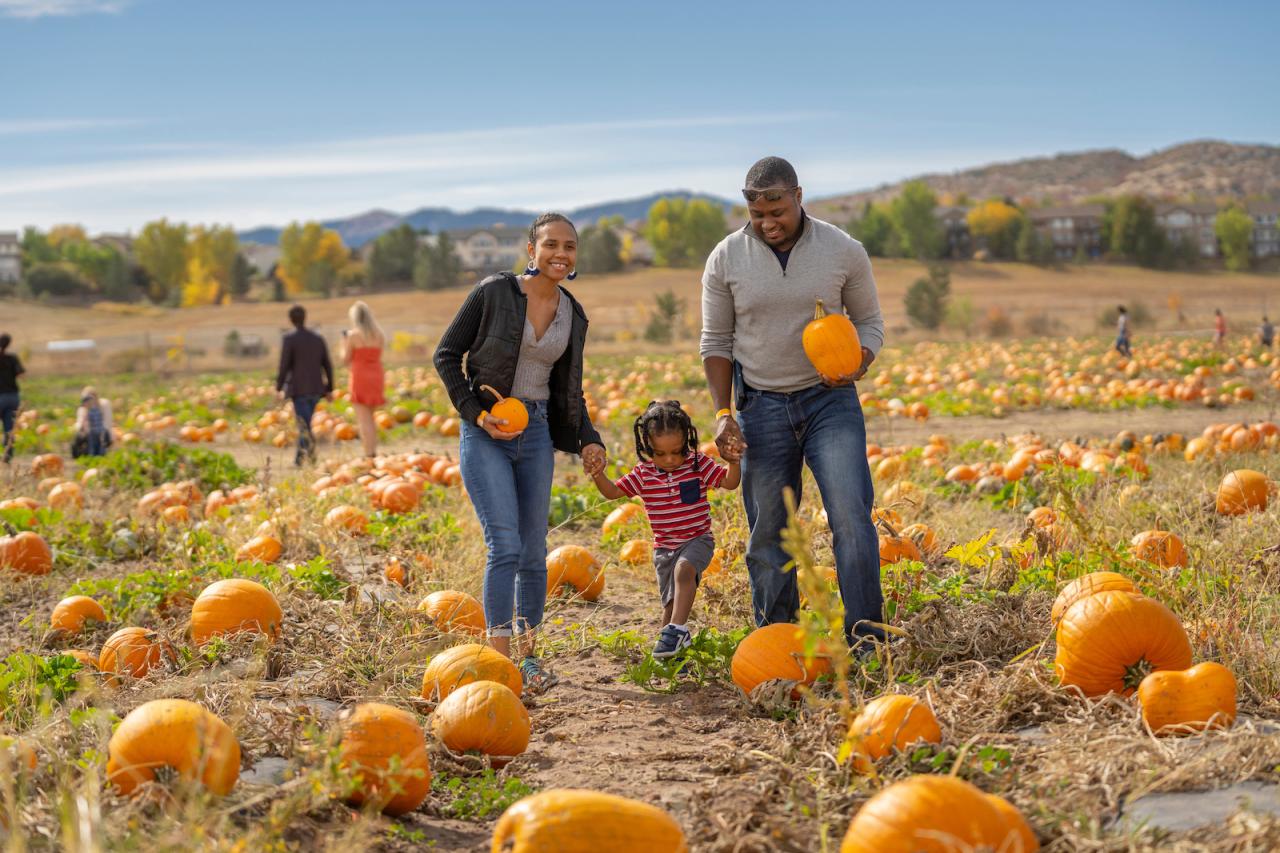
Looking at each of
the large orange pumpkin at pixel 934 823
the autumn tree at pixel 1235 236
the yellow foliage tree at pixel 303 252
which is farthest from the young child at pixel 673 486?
the yellow foliage tree at pixel 303 252

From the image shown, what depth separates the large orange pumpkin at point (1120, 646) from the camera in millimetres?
4016

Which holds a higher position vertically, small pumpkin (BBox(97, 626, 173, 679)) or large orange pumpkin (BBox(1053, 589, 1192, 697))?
large orange pumpkin (BBox(1053, 589, 1192, 697))

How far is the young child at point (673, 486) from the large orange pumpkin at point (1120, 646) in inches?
68.8

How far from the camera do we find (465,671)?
4484 millimetres

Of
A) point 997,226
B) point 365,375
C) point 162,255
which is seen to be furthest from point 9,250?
point 365,375

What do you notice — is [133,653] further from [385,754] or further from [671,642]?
[671,642]

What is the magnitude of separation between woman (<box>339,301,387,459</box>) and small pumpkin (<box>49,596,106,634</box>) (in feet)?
19.6

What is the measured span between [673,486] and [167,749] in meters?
2.66

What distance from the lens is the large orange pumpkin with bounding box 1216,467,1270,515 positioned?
7.19 m

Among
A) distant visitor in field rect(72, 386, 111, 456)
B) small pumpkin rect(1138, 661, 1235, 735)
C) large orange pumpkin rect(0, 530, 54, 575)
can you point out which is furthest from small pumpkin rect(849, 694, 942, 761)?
distant visitor in field rect(72, 386, 111, 456)

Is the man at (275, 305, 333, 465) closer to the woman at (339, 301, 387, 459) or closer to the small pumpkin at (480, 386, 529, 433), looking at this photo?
the woman at (339, 301, 387, 459)

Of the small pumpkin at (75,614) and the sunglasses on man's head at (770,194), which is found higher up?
the sunglasses on man's head at (770,194)

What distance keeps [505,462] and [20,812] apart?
2524mm

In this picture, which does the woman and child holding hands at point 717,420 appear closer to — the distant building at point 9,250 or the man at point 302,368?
the man at point 302,368
